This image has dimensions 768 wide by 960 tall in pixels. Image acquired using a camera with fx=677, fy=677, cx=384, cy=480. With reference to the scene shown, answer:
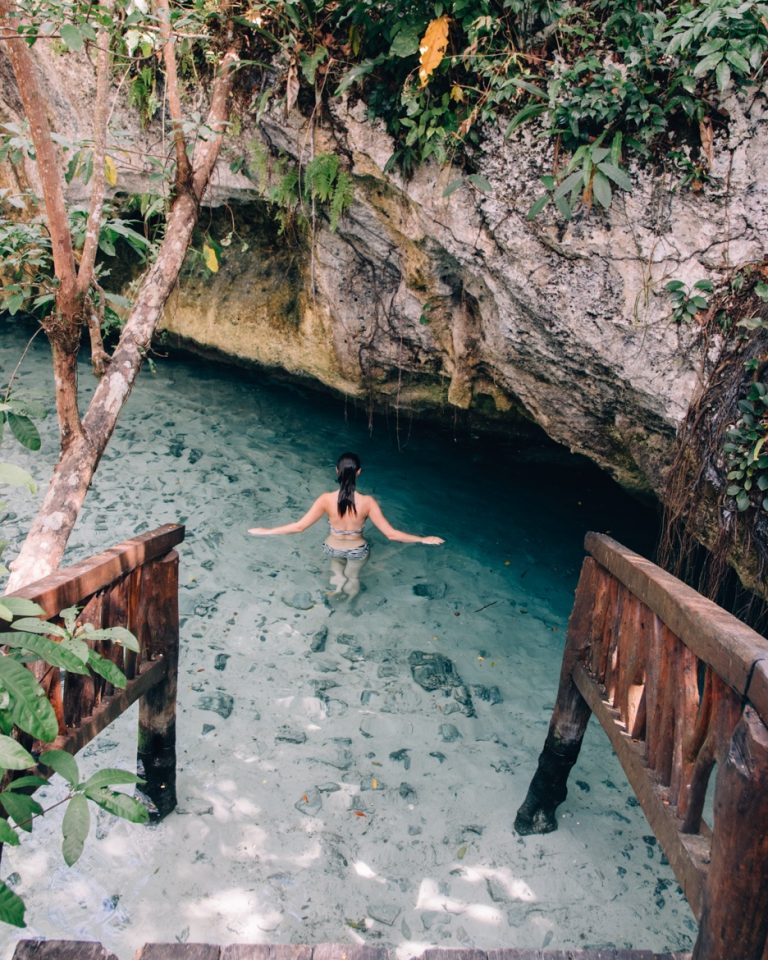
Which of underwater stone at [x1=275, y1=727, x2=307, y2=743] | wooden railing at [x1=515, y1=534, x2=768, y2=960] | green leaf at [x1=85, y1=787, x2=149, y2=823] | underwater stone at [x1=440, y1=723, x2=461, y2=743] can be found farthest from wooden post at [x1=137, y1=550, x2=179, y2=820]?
wooden railing at [x1=515, y1=534, x2=768, y2=960]

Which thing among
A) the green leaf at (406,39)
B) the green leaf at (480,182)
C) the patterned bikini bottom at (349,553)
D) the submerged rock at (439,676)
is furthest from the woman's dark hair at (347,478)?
the green leaf at (406,39)

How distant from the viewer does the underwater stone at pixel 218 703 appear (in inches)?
188

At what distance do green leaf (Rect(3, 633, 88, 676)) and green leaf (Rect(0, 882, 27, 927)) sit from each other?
0.58 m

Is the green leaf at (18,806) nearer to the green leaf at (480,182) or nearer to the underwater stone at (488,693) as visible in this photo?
the underwater stone at (488,693)

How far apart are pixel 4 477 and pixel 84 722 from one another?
1284 mm

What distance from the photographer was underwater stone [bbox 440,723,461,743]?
473 cm

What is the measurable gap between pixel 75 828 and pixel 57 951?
389 mm

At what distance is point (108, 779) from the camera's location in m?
2.17

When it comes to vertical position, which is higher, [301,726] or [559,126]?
[559,126]

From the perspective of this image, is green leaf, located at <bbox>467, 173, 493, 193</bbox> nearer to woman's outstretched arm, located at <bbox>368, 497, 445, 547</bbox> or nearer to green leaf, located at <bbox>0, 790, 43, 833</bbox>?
woman's outstretched arm, located at <bbox>368, 497, 445, 547</bbox>

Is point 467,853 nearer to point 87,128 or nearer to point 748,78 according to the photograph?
point 748,78

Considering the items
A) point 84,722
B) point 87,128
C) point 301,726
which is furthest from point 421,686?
point 87,128

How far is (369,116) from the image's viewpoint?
5379mm

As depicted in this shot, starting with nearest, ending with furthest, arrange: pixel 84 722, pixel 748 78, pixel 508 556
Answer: pixel 84 722 → pixel 748 78 → pixel 508 556
